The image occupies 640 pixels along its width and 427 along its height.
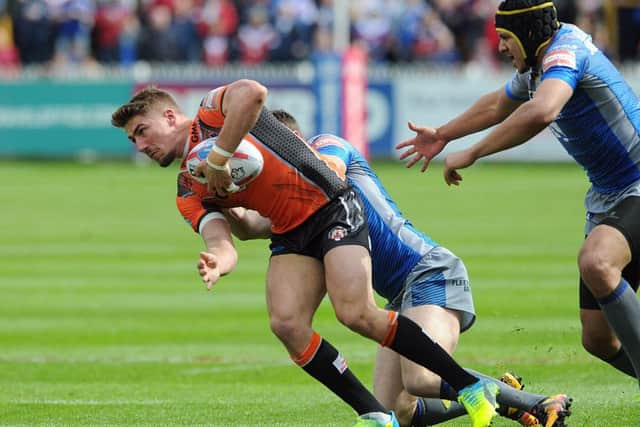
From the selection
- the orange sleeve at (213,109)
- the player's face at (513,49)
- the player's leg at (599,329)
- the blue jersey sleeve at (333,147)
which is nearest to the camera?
the orange sleeve at (213,109)

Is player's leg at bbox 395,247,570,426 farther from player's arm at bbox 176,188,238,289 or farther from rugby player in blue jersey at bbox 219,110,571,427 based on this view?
player's arm at bbox 176,188,238,289

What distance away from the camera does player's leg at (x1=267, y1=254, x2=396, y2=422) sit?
7.29 metres

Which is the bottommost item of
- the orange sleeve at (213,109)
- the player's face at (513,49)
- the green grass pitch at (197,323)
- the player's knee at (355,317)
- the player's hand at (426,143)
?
the green grass pitch at (197,323)

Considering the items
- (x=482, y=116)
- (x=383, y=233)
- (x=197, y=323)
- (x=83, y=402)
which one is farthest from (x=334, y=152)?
(x=197, y=323)

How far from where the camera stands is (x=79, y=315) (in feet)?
43.2

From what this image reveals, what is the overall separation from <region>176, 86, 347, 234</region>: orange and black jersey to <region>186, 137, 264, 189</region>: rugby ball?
0.05 meters

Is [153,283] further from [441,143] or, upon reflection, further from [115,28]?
[115,28]

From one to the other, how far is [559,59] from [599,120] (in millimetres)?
522

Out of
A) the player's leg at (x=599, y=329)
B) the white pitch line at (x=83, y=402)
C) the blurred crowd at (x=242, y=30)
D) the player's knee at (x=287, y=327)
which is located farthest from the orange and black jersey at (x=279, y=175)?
the blurred crowd at (x=242, y=30)

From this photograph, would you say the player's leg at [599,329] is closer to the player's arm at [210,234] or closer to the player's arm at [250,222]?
the player's arm at [250,222]

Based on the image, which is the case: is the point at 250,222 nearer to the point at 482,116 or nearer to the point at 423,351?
the point at 423,351

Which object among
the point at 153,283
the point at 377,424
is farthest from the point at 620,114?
the point at 153,283

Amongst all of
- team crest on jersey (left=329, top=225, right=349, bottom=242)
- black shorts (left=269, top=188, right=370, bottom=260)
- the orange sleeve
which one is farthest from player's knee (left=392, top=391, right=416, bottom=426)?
the orange sleeve

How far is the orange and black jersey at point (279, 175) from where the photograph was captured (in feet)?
24.3
